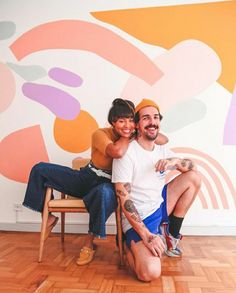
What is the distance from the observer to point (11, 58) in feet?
9.44

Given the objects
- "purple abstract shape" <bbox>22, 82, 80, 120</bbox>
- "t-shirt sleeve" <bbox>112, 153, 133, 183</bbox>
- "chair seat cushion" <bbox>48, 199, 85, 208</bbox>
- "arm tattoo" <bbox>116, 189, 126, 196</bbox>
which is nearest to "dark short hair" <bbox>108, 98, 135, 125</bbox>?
"t-shirt sleeve" <bbox>112, 153, 133, 183</bbox>

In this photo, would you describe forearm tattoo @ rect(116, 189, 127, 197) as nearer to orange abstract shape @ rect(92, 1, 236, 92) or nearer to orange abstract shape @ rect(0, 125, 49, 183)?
orange abstract shape @ rect(0, 125, 49, 183)

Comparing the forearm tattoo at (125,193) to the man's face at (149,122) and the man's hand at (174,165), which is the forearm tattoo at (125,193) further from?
the man's face at (149,122)

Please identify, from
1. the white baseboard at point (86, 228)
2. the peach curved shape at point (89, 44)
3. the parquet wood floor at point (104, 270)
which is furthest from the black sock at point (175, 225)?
the peach curved shape at point (89, 44)

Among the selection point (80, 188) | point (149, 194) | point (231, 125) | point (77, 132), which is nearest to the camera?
point (149, 194)

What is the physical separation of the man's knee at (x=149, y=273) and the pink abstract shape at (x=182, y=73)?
57.8 inches

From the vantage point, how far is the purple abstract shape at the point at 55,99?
2.79 metres

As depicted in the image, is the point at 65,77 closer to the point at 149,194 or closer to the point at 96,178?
the point at 96,178

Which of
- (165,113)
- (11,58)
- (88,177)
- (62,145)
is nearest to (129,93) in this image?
(165,113)

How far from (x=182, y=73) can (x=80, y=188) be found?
4.55 feet

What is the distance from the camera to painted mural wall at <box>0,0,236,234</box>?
8.80 ft

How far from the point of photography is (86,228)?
2.76m

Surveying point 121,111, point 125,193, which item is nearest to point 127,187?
point 125,193

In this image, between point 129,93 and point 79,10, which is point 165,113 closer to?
point 129,93
